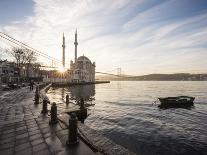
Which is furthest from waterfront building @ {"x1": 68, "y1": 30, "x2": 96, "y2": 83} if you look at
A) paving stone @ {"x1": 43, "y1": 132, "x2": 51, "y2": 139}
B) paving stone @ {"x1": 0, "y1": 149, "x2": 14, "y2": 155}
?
paving stone @ {"x1": 0, "y1": 149, "x2": 14, "y2": 155}

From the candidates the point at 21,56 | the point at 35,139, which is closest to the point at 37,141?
the point at 35,139

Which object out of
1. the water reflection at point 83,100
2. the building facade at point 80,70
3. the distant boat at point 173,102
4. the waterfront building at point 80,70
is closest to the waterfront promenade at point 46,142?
the water reflection at point 83,100

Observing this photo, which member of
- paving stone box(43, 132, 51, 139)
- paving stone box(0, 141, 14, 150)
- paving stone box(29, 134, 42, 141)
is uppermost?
paving stone box(43, 132, 51, 139)

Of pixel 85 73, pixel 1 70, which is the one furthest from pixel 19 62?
pixel 85 73

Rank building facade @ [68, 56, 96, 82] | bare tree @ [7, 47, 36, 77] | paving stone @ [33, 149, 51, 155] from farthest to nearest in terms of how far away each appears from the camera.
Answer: building facade @ [68, 56, 96, 82] → bare tree @ [7, 47, 36, 77] → paving stone @ [33, 149, 51, 155]

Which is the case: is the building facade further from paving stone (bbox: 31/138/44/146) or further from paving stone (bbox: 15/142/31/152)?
paving stone (bbox: 15/142/31/152)

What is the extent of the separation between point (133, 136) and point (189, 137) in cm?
481

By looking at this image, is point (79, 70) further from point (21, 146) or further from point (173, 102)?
point (21, 146)

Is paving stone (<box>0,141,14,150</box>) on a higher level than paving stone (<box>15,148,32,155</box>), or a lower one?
higher

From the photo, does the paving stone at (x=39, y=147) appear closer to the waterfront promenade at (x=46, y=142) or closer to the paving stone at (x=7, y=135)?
the waterfront promenade at (x=46, y=142)

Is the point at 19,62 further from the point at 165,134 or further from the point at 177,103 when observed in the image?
the point at 165,134

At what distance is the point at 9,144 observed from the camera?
6.82 metres

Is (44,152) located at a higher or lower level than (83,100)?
lower

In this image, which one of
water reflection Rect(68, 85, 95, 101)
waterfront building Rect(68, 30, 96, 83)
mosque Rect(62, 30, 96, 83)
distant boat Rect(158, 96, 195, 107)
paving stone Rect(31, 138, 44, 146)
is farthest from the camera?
waterfront building Rect(68, 30, 96, 83)
